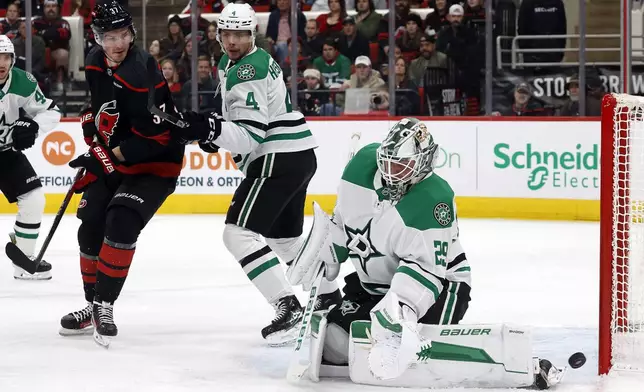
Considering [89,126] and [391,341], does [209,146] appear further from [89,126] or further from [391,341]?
[391,341]

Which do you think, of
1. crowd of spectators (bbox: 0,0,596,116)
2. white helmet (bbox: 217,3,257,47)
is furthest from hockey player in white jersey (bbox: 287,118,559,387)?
crowd of spectators (bbox: 0,0,596,116)

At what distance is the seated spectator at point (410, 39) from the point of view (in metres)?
8.80

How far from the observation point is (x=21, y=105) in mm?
5547

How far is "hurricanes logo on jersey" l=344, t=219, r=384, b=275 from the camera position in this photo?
3.26 m

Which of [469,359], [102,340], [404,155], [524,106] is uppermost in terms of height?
[404,155]

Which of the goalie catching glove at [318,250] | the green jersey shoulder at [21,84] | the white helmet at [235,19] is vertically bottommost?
the goalie catching glove at [318,250]

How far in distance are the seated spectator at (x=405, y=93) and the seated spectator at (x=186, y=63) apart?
156cm

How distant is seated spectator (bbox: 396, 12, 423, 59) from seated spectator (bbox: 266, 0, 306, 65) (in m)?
0.78

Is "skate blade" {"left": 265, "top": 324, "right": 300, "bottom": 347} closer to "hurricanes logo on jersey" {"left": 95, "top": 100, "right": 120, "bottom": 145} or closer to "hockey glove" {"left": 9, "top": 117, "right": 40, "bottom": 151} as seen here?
"hurricanes logo on jersey" {"left": 95, "top": 100, "right": 120, "bottom": 145}

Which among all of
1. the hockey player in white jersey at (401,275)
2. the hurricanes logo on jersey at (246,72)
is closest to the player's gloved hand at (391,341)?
the hockey player in white jersey at (401,275)

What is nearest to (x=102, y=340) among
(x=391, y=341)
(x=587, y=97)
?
(x=391, y=341)

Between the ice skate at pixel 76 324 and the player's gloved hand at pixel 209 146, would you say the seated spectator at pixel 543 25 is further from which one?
the ice skate at pixel 76 324

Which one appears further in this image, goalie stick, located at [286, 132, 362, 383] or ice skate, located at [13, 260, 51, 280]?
ice skate, located at [13, 260, 51, 280]

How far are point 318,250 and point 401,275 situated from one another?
1.09 ft
